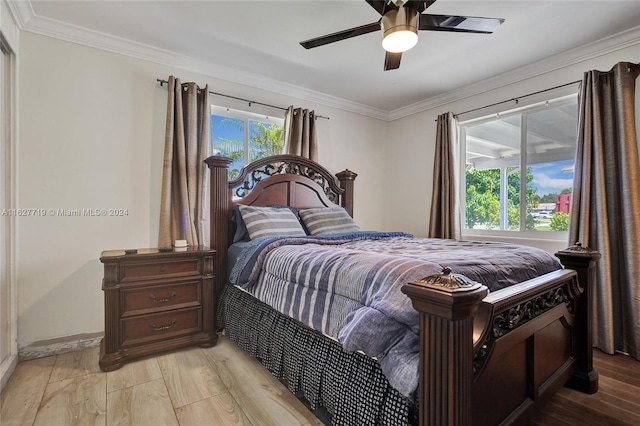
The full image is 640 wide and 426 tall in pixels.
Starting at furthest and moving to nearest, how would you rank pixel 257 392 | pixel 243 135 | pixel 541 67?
pixel 243 135, pixel 541 67, pixel 257 392

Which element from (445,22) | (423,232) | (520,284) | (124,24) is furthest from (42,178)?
(423,232)

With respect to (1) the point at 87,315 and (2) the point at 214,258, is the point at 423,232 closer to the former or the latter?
(2) the point at 214,258

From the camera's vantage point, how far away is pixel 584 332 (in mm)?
1765

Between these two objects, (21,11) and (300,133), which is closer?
(21,11)

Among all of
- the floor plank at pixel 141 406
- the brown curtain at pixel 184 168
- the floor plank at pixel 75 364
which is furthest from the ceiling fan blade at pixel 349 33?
the floor plank at pixel 75 364

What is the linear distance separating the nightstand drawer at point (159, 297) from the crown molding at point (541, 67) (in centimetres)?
335

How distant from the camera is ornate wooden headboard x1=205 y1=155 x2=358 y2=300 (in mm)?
2699

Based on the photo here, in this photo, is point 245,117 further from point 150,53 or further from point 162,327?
point 162,327

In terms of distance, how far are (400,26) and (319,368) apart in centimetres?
182

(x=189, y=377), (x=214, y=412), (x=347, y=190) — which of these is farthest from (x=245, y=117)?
(x=214, y=412)

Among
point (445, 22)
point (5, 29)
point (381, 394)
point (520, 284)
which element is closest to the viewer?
point (381, 394)

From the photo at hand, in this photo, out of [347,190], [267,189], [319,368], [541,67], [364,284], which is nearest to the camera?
[364,284]

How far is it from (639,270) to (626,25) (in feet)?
5.99

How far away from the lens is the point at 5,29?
2.01 meters
